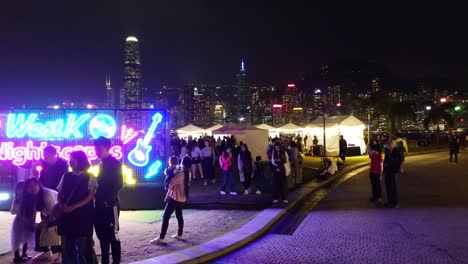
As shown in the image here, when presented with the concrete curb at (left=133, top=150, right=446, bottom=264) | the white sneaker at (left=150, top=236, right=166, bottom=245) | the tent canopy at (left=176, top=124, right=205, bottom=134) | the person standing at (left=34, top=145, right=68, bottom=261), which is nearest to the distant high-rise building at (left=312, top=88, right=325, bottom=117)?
the tent canopy at (left=176, top=124, right=205, bottom=134)

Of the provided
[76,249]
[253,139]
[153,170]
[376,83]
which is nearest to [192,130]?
[253,139]

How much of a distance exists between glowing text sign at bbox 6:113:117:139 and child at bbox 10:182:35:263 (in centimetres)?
545

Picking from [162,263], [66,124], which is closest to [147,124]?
[66,124]

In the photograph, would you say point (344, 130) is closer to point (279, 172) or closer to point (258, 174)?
point (258, 174)

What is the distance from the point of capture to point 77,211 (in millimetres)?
5824

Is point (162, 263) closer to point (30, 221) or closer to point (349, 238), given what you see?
point (30, 221)

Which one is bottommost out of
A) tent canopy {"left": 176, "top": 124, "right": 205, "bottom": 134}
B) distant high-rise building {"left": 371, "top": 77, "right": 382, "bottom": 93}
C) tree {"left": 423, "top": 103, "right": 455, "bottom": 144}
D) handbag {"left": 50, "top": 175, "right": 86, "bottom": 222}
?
handbag {"left": 50, "top": 175, "right": 86, "bottom": 222}

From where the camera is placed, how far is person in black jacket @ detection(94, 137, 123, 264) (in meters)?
6.55

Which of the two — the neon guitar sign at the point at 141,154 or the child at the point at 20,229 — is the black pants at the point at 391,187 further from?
the child at the point at 20,229

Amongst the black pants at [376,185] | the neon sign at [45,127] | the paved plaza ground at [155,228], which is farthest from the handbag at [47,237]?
the black pants at [376,185]

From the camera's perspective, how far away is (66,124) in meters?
12.9

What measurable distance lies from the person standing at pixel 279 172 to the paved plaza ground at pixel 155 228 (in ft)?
4.13

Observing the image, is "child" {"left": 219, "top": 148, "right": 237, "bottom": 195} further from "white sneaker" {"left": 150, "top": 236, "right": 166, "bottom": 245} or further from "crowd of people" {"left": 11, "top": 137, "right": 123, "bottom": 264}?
"crowd of people" {"left": 11, "top": 137, "right": 123, "bottom": 264}

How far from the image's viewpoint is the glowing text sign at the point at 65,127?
12906 mm
